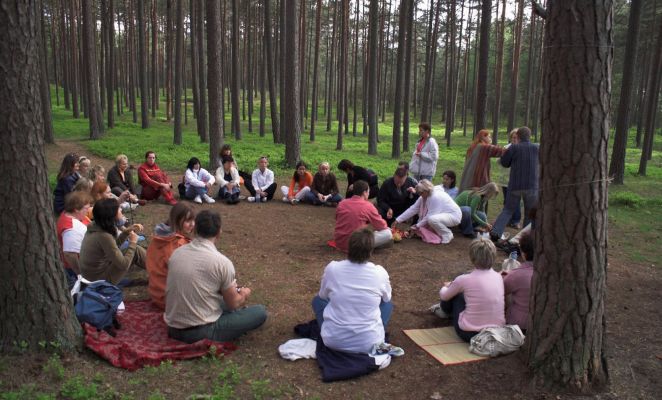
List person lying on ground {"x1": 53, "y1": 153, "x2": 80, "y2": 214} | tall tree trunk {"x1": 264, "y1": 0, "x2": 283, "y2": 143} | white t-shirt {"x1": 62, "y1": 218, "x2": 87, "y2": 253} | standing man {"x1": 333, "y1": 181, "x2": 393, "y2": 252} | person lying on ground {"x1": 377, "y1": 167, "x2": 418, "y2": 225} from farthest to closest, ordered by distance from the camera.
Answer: tall tree trunk {"x1": 264, "y1": 0, "x2": 283, "y2": 143} < person lying on ground {"x1": 377, "y1": 167, "x2": 418, "y2": 225} < person lying on ground {"x1": 53, "y1": 153, "x2": 80, "y2": 214} < standing man {"x1": 333, "y1": 181, "x2": 393, "y2": 252} < white t-shirt {"x1": 62, "y1": 218, "x2": 87, "y2": 253}

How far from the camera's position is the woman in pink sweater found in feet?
15.2

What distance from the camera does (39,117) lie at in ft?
12.6

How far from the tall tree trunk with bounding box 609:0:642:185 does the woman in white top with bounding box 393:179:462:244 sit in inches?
347

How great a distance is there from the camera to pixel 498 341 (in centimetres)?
443

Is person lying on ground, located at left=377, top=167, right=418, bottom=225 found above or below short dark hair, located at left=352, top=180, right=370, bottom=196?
below

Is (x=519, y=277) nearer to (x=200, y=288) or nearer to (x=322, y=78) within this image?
(x=200, y=288)

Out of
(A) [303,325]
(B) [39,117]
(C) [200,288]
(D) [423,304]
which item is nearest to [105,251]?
(C) [200,288]

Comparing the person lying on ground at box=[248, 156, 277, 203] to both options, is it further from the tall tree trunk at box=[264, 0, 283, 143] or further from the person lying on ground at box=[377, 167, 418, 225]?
the tall tree trunk at box=[264, 0, 283, 143]

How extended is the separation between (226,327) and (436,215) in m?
4.75

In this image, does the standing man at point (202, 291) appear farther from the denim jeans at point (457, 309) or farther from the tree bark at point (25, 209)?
the denim jeans at point (457, 309)

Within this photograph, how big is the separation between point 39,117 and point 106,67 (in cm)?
3057

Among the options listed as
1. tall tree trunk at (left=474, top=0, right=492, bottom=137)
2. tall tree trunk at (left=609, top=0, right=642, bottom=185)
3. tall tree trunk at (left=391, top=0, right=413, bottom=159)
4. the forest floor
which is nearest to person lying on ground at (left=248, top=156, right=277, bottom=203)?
the forest floor

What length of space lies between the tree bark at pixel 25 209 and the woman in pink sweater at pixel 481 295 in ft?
11.5

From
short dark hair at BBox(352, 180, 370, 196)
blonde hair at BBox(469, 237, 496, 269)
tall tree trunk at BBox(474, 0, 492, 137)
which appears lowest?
blonde hair at BBox(469, 237, 496, 269)
